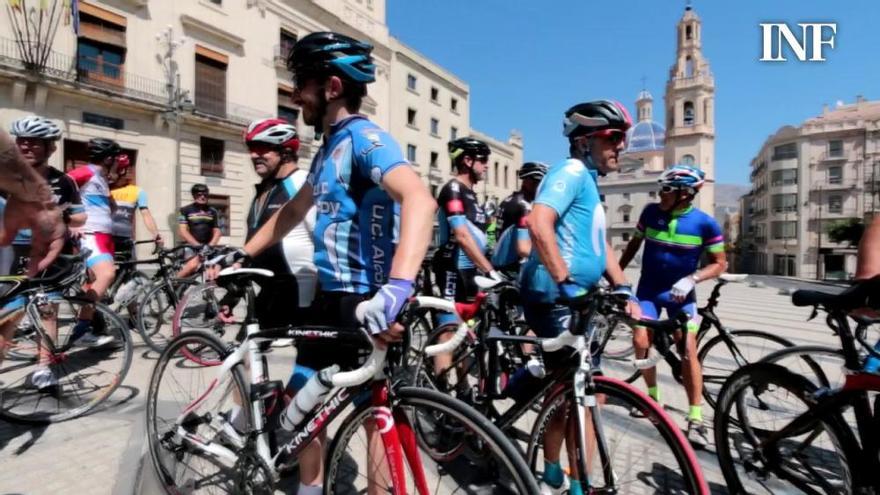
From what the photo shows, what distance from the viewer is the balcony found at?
17266mm

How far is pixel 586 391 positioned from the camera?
Answer: 2.05m

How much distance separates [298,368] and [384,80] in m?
35.7

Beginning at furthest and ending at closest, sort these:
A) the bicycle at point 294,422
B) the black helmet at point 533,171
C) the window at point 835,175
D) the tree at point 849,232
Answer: the window at point 835,175
the tree at point 849,232
the black helmet at point 533,171
the bicycle at point 294,422

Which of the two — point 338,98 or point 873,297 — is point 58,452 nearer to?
point 338,98

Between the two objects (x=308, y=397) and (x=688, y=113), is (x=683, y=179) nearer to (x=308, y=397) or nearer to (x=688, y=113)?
(x=308, y=397)

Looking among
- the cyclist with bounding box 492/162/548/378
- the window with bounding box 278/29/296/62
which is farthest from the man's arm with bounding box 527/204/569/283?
the window with bounding box 278/29/296/62

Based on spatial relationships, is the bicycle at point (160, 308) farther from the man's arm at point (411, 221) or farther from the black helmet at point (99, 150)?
the man's arm at point (411, 221)

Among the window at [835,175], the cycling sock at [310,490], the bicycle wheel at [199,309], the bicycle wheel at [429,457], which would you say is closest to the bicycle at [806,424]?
the bicycle wheel at [429,457]

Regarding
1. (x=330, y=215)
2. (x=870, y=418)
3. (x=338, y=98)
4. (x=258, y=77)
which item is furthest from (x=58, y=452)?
(x=258, y=77)

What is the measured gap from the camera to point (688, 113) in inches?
3270

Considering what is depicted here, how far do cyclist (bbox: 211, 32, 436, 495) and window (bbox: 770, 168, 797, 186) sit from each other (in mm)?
76593

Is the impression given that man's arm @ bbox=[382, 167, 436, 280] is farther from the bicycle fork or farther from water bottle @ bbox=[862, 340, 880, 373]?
water bottle @ bbox=[862, 340, 880, 373]

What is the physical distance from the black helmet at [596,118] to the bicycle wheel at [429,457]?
1.64m

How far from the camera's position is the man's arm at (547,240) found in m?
2.28
